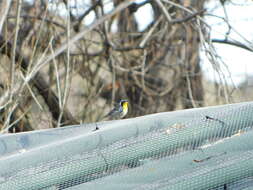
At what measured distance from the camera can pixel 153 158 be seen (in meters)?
2.08

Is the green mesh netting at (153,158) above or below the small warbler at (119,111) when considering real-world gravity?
above

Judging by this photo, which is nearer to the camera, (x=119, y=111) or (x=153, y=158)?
(x=153, y=158)

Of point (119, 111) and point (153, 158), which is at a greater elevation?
point (153, 158)

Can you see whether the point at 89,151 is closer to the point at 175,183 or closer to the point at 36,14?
the point at 175,183

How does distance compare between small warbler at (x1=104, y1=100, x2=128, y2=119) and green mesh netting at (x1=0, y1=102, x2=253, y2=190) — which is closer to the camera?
green mesh netting at (x1=0, y1=102, x2=253, y2=190)

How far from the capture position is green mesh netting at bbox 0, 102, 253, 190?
1.70 meters

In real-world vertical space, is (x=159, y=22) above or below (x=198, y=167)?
above

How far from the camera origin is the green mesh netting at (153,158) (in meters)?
1.70

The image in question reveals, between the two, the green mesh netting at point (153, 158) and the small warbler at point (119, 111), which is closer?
the green mesh netting at point (153, 158)

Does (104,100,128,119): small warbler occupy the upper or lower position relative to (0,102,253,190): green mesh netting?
lower

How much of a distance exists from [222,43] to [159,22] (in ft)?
4.47

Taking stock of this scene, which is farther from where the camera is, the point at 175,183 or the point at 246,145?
the point at 246,145

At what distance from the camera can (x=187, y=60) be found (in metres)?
8.36

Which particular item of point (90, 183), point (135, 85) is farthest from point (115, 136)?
point (135, 85)
